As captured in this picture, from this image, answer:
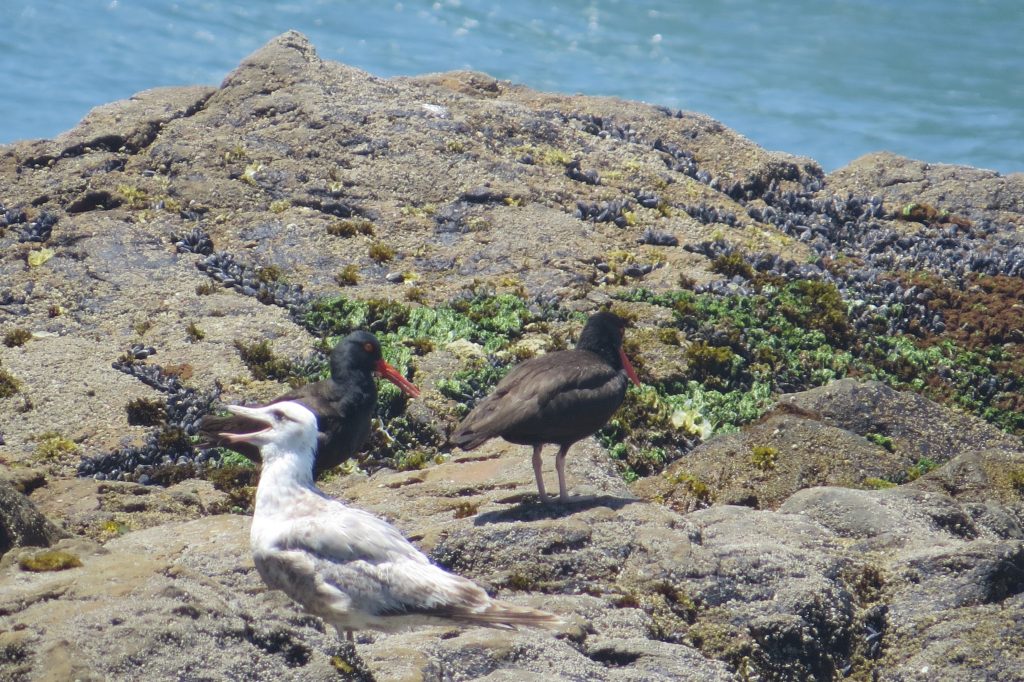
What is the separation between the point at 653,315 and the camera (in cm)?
1541

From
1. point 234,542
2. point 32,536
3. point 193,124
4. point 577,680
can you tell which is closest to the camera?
point 577,680

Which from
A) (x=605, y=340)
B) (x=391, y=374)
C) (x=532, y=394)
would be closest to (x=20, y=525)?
(x=532, y=394)

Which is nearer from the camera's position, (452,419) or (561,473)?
(561,473)

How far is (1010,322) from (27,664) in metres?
13.9

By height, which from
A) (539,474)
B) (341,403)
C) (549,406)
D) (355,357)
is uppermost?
(355,357)

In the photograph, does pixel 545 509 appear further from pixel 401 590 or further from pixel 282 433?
pixel 401 590

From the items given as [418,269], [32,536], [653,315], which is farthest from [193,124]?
[32,536]

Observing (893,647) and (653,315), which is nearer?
(893,647)

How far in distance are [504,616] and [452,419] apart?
658cm

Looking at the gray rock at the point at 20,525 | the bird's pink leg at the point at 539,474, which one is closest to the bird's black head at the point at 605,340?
the bird's pink leg at the point at 539,474

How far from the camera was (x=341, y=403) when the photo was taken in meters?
11.2

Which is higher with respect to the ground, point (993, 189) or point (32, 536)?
point (993, 189)

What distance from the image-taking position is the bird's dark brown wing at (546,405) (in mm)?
10078

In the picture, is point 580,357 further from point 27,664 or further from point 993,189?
point 993,189
